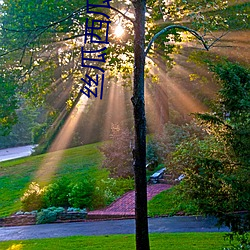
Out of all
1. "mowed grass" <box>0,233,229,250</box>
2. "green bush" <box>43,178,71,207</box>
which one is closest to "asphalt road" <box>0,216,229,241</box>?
"mowed grass" <box>0,233,229,250</box>

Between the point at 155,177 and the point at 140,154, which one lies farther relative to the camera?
the point at 155,177

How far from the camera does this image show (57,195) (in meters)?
12.4

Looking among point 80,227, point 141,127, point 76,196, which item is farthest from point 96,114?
point 141,127

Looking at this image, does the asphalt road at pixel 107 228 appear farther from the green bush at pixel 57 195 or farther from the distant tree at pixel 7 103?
the distant tree at pixel 7 103

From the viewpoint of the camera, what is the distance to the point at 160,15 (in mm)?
10914

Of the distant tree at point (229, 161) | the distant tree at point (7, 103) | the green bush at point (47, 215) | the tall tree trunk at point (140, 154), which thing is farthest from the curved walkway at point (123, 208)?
the distant tree at point (229, 161)

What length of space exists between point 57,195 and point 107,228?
346 cm

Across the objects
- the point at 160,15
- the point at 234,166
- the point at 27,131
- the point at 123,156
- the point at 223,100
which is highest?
the point at 160,15

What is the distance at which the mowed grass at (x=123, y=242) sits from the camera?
22.7 feet

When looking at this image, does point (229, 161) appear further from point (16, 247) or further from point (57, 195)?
point (57, 195)

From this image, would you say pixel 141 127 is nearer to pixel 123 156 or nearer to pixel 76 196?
pixel 76 196

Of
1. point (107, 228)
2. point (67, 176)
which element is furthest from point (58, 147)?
point (107, 228)

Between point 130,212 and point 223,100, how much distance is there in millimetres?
6966

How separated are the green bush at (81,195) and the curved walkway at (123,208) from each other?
0.63 m
